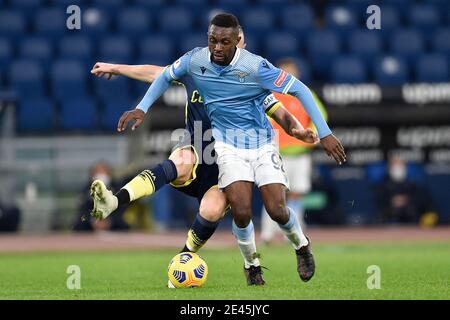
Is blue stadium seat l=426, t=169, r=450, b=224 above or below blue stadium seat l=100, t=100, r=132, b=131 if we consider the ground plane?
below

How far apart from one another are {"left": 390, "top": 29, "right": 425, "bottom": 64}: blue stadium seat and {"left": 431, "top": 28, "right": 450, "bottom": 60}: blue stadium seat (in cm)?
31

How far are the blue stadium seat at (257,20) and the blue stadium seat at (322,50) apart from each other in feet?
2.90

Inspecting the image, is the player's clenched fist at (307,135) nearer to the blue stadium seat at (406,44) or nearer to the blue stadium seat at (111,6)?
the blue stadium seat at (406,44)

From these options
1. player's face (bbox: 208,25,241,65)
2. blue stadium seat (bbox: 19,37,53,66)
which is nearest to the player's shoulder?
player's face (bbox: 208,25,241,65)

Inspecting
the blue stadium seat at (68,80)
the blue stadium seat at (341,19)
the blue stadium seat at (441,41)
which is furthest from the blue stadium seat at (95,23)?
the blue stadium seat at (441,41)

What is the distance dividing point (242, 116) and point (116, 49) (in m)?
11.0

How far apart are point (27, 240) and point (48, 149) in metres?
1.74

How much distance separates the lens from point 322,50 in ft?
62.3

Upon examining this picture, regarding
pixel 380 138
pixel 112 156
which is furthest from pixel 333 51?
pixel 112 156

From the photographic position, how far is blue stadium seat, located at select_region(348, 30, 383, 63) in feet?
63.0

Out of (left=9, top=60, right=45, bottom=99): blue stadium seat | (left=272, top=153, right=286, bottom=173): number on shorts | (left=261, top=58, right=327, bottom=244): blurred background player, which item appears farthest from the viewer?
(left=9, top=60, right=45, bottom=99): blue stadium seat

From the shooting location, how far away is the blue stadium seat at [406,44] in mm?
19484

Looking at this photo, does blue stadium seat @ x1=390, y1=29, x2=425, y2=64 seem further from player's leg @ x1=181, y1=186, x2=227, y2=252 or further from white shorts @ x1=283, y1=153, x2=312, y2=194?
player's leg @ x1=181, y1=186, x2=227, y2=252
